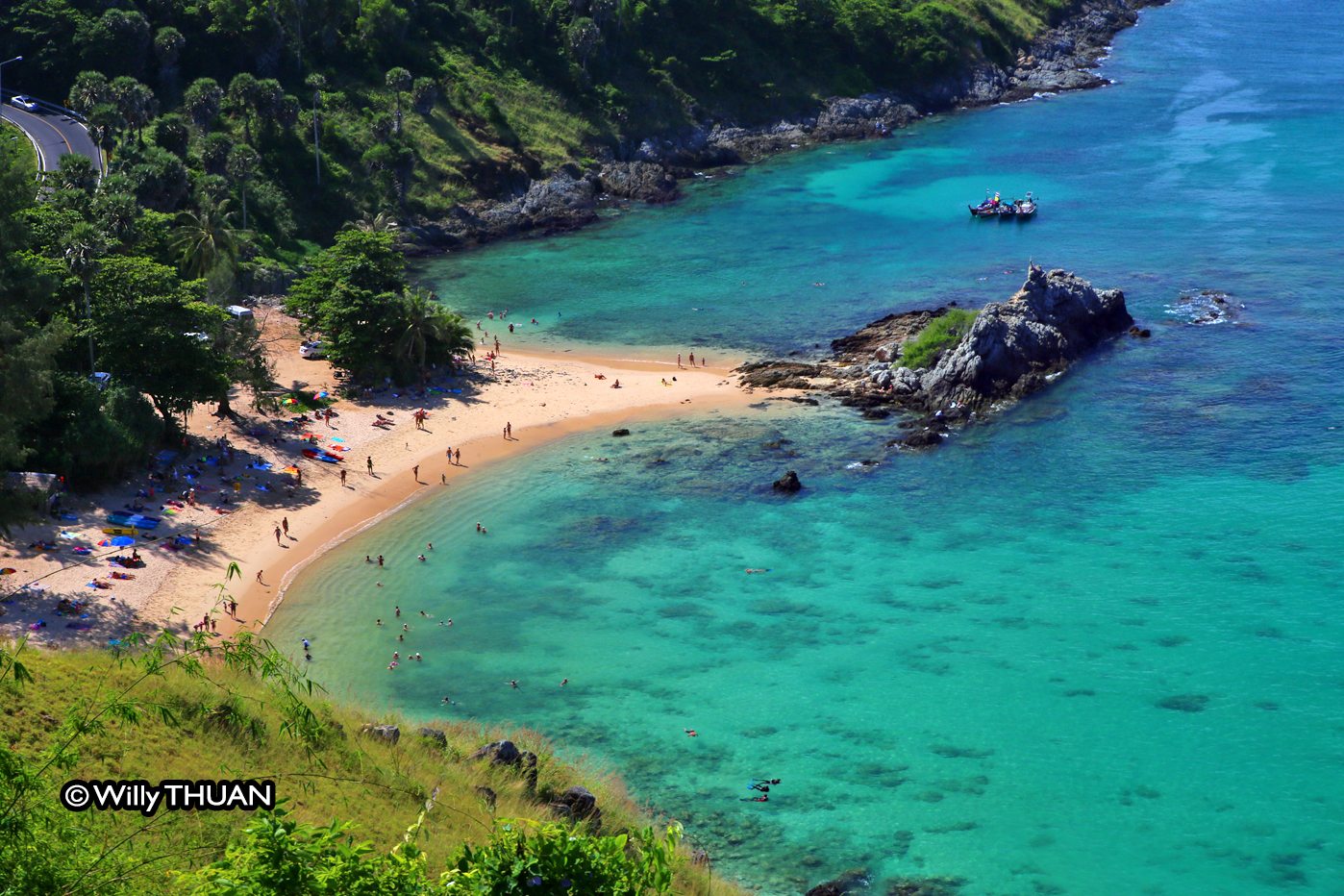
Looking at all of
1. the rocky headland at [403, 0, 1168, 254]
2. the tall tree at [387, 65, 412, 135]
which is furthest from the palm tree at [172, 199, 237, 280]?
the tall tree at [387, 65, 412, 135]

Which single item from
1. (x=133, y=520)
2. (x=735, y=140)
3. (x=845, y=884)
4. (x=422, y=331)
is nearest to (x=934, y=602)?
(x=845, y=884)

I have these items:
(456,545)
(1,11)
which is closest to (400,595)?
(456,545)

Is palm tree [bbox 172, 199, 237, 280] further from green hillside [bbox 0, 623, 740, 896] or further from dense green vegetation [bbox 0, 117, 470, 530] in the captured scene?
green hillside [bbox 0, 623, 740, 896]

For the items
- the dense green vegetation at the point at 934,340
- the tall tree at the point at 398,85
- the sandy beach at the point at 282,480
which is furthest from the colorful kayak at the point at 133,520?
the tall tree at the point at 398,85

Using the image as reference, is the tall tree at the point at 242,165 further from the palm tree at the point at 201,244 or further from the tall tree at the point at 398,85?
the tall tree at the point at 398,85

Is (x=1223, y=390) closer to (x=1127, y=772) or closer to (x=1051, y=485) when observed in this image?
(x=1051, y=485)
